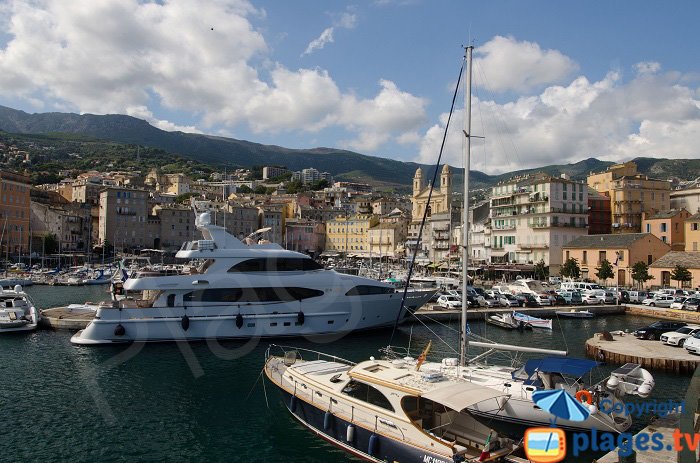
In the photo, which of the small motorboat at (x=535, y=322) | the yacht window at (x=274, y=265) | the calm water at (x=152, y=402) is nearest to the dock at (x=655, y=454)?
the calm water at (x=152, y=402)

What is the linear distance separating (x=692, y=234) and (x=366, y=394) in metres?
52.1

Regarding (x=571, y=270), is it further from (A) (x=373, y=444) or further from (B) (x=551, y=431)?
(A) (x=373, y=444)

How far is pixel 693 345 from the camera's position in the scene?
23141 millimetres

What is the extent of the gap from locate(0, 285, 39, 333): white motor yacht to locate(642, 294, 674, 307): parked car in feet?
136

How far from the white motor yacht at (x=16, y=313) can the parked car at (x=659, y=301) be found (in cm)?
4131

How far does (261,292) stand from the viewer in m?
26.7

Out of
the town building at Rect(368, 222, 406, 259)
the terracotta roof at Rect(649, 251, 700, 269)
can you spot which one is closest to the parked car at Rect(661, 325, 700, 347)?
the terracotta roof at Rect(649, 251, 700, 269)

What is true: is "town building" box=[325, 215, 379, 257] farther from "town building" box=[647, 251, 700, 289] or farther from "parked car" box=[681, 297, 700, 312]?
"parked car" box=[681, 297, 700, 312]

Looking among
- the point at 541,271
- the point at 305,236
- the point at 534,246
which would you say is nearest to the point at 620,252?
the point at 541,271

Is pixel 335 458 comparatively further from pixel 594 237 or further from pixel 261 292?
pixel 594 237

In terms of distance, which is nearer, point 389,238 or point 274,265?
point 274,265

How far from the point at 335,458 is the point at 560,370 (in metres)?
5.95

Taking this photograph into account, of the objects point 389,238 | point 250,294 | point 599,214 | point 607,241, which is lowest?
point 250,294

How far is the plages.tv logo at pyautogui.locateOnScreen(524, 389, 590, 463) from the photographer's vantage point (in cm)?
1059
